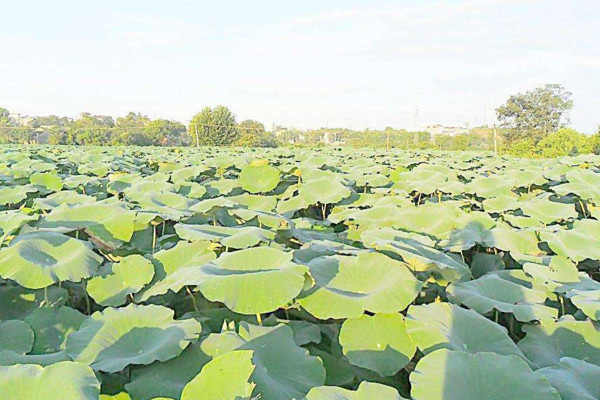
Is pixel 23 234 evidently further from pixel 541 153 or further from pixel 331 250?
pixel 541 153

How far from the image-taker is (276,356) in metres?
1.13

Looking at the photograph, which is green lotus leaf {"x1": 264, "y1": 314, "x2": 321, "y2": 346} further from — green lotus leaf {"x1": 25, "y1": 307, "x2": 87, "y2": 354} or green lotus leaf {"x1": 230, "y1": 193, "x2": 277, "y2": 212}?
green lotus leaf {"x1": 230, "y1": 193, "x2": 277, "y2": 212}

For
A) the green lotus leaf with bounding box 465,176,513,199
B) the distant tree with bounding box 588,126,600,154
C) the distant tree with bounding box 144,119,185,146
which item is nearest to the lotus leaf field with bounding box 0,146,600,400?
the green lotus leaf with bounding box 465,176,513,199

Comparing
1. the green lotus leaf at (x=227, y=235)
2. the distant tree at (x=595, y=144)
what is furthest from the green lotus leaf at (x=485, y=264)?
the distant tree at (x=595, y=144)

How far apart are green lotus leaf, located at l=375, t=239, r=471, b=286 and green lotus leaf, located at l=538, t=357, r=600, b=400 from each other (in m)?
0.46

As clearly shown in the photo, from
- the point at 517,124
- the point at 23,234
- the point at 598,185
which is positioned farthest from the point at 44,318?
the point at 517,124

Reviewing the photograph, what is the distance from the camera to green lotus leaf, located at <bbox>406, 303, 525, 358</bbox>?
1.13 m

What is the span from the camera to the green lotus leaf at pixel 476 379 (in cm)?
88

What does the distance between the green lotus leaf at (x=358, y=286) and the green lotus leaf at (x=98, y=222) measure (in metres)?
0.80

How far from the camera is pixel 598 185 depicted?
3.71 m

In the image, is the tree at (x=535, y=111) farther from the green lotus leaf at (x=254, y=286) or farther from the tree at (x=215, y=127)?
the green lotus leaf at (x=254, y=286)

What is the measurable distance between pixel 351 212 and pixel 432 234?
1.72 ft

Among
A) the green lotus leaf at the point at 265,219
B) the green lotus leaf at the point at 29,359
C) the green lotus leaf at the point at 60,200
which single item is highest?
the green lotus leaf at the point at 60,200

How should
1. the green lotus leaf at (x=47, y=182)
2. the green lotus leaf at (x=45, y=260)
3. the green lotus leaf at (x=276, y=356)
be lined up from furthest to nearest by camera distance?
the green lotus leaf at (x=47, y=182), the green lotus leaf at (x=45, y=260), the green lotus leaf at (x=276, y=356)
